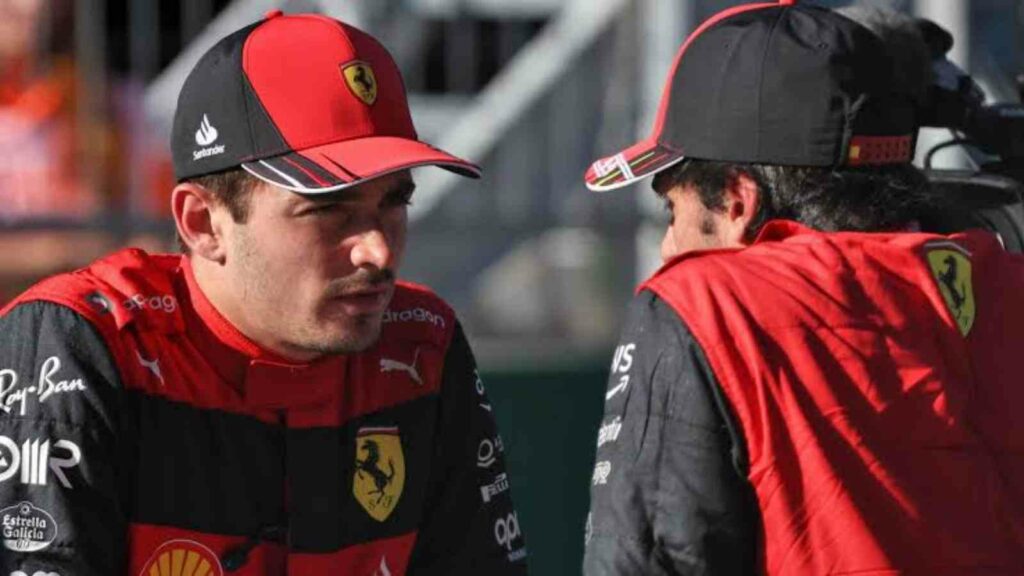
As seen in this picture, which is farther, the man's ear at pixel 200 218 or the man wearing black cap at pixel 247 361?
the man's ear at pixel 200 218

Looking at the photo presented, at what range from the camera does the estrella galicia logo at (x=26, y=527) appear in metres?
2.76

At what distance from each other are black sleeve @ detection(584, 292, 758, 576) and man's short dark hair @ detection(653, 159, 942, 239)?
277mm

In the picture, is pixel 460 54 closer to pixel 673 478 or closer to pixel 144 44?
pixel 144 44

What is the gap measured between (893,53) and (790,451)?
0.65m

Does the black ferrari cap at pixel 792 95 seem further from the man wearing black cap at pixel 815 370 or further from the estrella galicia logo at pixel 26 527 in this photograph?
the estrella galicia logo at pixel 26 527

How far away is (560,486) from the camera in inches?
247

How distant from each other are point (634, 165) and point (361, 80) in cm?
41

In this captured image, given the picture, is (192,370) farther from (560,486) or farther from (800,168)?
(560,486)

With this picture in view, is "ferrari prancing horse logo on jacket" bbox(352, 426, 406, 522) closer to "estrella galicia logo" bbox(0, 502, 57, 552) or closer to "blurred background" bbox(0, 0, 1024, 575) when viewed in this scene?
"estrella galicia logo" bbox(0, 502, 57, 552)

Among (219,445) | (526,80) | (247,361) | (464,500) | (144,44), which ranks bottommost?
(464,500)

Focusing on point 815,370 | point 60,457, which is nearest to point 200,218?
point 60,457

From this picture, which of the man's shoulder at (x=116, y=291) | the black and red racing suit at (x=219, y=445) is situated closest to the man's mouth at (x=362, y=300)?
the black and red racing suit at (x=219, y=445)

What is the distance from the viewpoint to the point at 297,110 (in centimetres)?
292

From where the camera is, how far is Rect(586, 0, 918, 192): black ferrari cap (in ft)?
9.20
